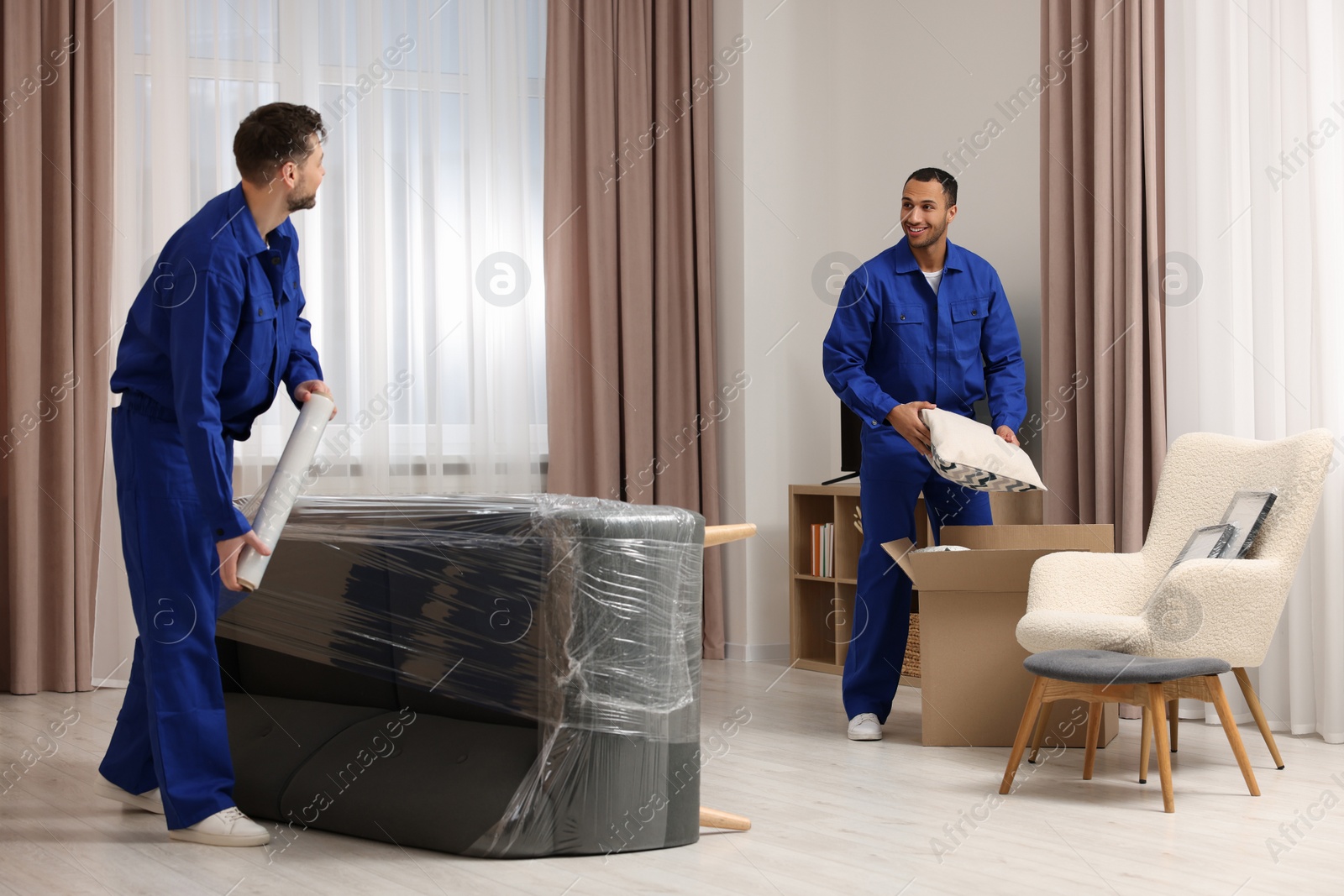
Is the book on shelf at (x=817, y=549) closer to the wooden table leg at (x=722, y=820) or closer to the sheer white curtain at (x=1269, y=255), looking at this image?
the sheer white curtain at (x=1269, y=255)

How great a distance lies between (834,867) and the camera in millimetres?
2121

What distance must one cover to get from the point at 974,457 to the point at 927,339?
1.42 ft

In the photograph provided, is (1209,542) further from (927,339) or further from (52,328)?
(52,328)

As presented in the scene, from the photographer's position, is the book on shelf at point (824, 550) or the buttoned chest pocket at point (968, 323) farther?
the book on shelf at point (824, 550)

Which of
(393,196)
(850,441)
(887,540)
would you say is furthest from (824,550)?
(393,196)

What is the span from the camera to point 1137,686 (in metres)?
2.60

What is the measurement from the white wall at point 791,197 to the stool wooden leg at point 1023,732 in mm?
2151

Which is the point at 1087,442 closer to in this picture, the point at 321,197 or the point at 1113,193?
the point at 1113,193

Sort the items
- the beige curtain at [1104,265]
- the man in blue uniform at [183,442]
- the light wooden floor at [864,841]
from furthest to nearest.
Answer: the beige curtain at [1104,265] → the man in blue uniform at [183,442] → the light wooden floor at [864,841]

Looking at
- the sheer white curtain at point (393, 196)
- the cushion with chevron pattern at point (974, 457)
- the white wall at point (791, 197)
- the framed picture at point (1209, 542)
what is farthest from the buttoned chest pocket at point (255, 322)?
the white wall at point (791, 197)

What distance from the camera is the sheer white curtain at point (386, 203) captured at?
4230mm

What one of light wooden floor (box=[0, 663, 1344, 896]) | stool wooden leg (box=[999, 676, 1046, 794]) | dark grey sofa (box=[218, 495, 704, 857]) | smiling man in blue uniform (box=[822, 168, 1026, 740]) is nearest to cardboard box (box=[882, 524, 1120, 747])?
light wooden floor (box=[0, 663, 1344, 896])

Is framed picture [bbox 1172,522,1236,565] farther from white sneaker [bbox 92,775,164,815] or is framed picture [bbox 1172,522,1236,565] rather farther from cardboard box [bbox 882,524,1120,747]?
white sneaker [bbox 92,775,164,815]

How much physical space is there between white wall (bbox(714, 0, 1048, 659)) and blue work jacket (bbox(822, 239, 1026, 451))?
129cm
